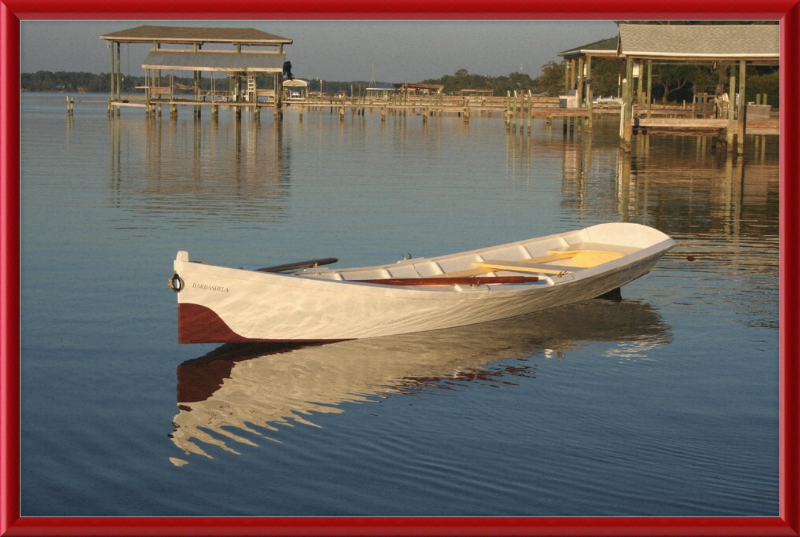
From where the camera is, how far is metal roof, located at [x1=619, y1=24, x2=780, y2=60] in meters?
34.1

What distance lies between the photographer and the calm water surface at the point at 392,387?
681 cm

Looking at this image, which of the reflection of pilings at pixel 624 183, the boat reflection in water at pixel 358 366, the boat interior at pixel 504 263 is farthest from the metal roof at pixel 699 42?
the boat reflection in water at pixel 358 366

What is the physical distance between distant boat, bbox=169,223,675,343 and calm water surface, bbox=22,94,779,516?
0.25 m

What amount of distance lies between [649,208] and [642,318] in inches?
403

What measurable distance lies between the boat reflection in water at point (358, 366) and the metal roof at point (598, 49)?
35.7 metres

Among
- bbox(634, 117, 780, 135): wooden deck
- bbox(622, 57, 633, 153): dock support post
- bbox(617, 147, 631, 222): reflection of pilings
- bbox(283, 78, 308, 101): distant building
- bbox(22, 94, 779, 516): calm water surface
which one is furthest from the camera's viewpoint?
bbox(283, 78, 308, 101): distant building

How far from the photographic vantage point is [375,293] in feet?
34.5

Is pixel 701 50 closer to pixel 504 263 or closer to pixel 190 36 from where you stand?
pixel 504 263

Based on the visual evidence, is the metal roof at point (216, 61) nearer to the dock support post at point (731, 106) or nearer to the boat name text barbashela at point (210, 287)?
the dock support post at point (731, 106)

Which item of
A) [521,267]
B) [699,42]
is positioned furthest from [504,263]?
[699,42]

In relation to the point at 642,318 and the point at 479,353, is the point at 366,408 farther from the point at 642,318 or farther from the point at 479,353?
the point at 642,318

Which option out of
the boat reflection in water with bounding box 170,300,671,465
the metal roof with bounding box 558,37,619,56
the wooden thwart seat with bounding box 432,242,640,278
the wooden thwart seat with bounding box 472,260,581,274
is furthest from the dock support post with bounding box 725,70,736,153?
the wooden thwart seat with bounding box 472,260,581,274

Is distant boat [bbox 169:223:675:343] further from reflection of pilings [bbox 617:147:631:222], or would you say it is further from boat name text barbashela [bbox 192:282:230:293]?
reflection of pilings [bbox 617:147:631:222]
